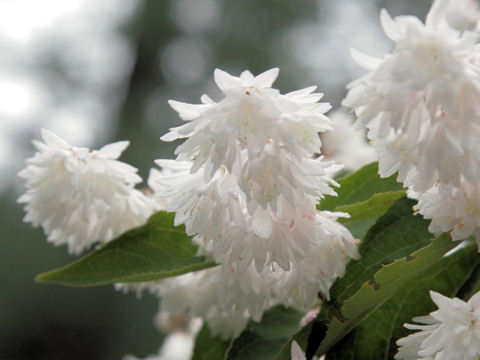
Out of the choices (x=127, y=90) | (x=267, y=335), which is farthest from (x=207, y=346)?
(x=127, y=90)

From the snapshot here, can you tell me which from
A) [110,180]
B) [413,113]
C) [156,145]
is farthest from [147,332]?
[413,113]

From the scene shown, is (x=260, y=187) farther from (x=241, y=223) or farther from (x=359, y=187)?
(x=359, y=187)

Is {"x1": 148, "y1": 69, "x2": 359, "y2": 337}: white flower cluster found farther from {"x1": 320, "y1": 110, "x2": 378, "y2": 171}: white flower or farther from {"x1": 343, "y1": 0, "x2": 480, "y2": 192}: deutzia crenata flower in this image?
{"x1": 320, "y1": 110, "x2": 378, "y2": 171}: white flower

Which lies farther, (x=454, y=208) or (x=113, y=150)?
(x=113, y=150)

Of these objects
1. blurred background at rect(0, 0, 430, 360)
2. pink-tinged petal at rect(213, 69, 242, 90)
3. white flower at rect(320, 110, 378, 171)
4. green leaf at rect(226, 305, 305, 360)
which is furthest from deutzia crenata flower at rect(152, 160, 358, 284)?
blurred background at rect(0, 0, 430, 360)

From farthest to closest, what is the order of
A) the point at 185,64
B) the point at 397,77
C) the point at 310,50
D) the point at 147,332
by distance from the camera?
1. the point at 185,64
2. the point at 310,50
3. the point at 147,332
4. the point at 397,77

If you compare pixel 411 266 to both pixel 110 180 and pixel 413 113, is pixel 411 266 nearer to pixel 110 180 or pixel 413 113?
pixel 413 113

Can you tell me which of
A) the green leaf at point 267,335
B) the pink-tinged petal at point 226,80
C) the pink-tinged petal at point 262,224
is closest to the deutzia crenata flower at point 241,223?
the pink-tinged petal at point 262,224
